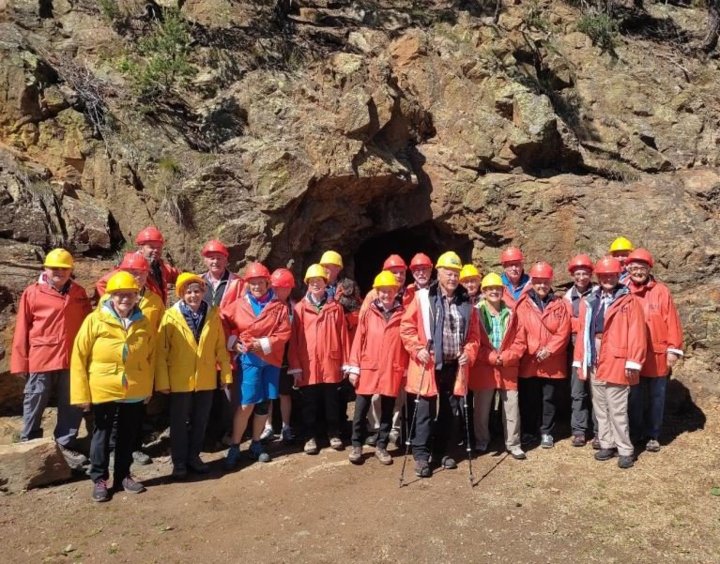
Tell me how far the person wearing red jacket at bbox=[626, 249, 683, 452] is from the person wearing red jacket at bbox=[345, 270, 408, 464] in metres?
2.90

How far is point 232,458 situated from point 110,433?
1.41 metres

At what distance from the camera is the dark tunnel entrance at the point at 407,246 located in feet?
34.1

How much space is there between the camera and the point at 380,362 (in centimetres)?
624

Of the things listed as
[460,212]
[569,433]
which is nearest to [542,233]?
[460,212]

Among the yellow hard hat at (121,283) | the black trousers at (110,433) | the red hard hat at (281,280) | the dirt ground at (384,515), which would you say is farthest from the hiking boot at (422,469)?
the yellow hard hat at (121,283)

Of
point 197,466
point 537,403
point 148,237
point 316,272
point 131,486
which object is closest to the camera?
point 131,486

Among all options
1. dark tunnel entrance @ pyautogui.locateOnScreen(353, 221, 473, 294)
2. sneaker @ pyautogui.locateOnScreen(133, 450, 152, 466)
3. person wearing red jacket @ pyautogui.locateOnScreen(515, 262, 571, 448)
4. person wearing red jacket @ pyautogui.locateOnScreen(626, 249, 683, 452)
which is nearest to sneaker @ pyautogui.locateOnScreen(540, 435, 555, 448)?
person wearing red jacket @ pyautogui.locateOnScreen(515, 262, 571, 448)

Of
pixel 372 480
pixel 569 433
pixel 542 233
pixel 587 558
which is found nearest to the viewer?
pixel 587 558

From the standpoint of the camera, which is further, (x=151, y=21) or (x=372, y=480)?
(x=151, y=21)

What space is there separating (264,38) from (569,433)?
8.36m

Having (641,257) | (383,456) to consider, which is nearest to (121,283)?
(383,456)

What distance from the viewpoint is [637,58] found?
39.2ft

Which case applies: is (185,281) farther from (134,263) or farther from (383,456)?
(383,456)

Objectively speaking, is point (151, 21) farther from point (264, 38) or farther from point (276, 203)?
point (276, 203)
